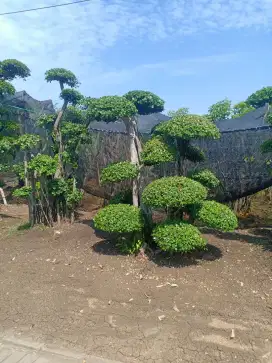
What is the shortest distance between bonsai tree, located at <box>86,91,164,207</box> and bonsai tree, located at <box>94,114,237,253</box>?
0.17 meters

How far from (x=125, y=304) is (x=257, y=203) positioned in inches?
151

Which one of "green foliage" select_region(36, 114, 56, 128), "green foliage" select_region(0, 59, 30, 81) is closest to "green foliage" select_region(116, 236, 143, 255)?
"green foliage" select_region(36, 114, 56, 128)

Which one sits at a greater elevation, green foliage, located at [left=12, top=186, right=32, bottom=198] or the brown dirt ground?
green foliage, located at [left=12, top=186, right=32, bottom=198]

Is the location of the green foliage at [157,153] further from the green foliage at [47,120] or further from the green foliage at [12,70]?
the green foliage at [12,70]

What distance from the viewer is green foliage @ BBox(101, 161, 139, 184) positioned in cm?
445

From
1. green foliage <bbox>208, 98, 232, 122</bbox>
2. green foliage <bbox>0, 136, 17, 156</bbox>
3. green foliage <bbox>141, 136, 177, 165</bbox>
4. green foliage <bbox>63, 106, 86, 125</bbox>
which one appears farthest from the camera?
green foliage <bbox>208, 98, 232, 122</bbox>

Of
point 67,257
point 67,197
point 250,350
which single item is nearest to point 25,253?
point 67,257

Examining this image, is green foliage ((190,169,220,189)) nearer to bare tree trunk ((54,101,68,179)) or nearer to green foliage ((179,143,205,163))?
green foliage ((179,143,205,163))

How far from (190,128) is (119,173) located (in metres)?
1.08

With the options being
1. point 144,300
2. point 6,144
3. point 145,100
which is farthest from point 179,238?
point 6,144

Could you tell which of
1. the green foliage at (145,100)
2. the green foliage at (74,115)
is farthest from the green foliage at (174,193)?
the green foliage at (74,115)

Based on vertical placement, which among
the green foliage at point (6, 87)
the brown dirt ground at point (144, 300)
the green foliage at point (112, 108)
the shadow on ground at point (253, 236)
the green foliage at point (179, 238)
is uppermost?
the green foliage at point (6, 87)

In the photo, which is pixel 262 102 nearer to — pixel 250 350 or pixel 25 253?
pixel 25 253

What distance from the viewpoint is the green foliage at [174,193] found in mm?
3818
